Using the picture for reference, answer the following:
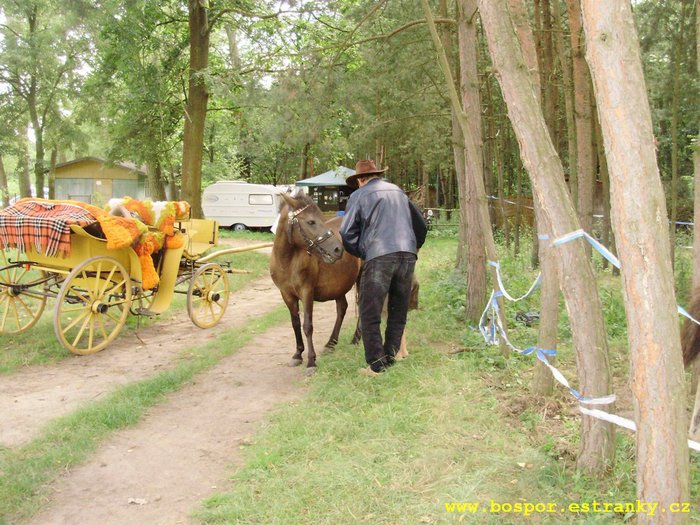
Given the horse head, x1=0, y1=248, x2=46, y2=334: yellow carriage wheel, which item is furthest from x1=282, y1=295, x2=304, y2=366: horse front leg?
x1=0, y1=248, x2=46, y2=334: yellow carriage wheel

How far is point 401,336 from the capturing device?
21.3 ft

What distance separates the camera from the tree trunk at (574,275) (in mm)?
3561

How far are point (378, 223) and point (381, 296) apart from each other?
29.0 inches

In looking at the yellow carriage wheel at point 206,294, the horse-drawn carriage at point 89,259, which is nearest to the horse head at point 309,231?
the horse-drawn carriage at point 89,259

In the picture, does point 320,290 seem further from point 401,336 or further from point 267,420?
point 267,420

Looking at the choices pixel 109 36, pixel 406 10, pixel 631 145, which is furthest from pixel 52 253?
pixel 109 36

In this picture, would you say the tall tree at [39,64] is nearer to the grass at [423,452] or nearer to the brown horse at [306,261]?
the brown horse at [306,261]

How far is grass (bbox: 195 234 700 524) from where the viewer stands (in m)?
3.50

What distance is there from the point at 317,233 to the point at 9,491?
11.9 ft

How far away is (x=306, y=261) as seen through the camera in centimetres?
685

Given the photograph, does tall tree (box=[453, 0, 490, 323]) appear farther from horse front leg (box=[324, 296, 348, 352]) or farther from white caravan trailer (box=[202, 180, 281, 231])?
white caravan trailer (box=[202, 180, 281, 231])

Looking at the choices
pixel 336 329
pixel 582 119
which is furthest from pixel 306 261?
pixel 582 119

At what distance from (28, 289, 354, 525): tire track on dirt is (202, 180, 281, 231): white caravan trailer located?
2578 cm

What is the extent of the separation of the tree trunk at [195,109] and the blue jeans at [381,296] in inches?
458
